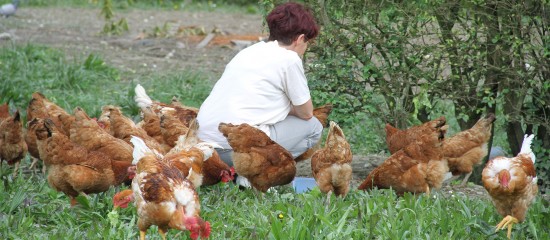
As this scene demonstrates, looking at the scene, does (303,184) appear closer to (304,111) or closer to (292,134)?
(292,134)

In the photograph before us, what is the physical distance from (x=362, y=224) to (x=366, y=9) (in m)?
2.45

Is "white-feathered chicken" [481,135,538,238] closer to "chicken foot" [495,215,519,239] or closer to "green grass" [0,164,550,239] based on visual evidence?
"chicken foot" [495,215,519,239]

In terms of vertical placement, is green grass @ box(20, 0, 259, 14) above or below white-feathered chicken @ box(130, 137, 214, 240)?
below

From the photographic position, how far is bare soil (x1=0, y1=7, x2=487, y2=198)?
13.4 m

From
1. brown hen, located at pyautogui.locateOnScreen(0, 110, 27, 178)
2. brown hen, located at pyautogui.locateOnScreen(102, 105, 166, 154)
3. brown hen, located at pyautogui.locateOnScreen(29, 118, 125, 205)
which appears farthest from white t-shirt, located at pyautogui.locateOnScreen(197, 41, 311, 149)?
brown hen, located at pyautogui.locateOnScreen(0, 110, 27, 178)

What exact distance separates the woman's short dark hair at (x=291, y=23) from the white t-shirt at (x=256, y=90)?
0.34 ft

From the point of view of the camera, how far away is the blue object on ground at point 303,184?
7448mm

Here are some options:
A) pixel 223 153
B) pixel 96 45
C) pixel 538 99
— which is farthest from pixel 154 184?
pixel 96 45

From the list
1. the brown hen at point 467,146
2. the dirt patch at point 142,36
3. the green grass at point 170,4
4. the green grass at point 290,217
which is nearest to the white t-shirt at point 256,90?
→ the green grass at point 290,217

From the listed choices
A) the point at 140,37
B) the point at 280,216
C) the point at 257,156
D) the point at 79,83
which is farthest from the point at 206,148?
the point at 140,37

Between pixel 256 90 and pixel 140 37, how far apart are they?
8.88 meters

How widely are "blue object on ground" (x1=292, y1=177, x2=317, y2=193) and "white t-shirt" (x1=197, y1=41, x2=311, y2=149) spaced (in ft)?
1.81

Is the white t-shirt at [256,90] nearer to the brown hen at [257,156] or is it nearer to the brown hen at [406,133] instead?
the brown hen at [257,156]

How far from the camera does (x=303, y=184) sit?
7.66 metres
